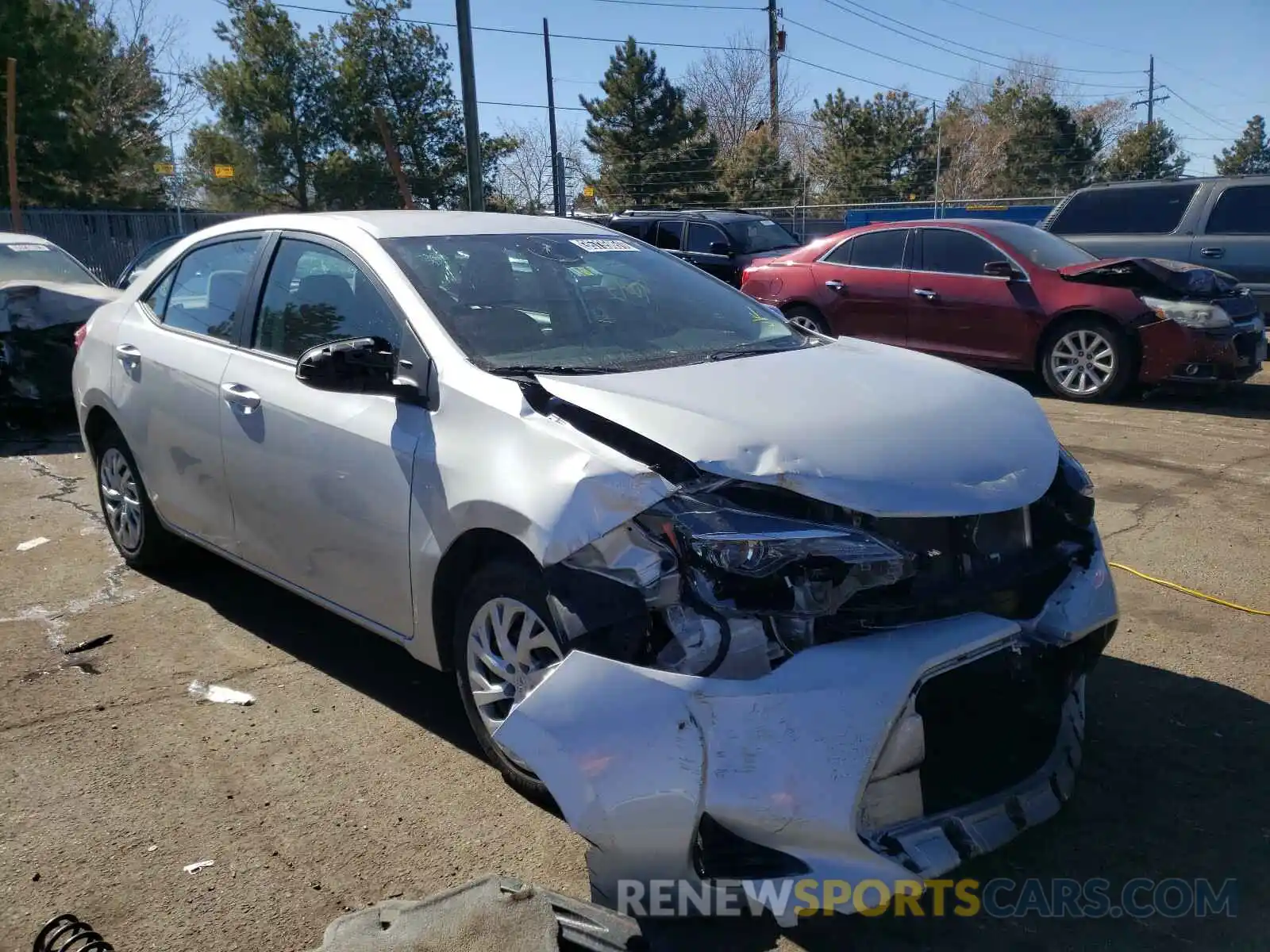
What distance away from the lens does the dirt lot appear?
8.86ft

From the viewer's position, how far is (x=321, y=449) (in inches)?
141

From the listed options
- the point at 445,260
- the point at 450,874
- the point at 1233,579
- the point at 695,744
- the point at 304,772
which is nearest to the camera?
the point at 695,744

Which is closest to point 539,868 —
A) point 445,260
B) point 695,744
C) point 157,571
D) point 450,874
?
point 450,874

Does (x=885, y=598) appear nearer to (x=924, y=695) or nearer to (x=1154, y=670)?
(x=924, y=695)

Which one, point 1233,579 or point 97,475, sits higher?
point 97,475

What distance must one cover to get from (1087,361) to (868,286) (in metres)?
2.23

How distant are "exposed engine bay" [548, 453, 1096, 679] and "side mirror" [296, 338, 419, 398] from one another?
1.02m

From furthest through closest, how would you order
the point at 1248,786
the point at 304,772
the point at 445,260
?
the point at 445,260 < the point at 304,772 < the point at 1248,786

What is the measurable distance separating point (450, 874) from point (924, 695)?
136 centimetres

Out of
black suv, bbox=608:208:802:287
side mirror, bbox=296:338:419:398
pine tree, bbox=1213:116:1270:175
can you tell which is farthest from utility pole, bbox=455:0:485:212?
pine tree, bbox=1213:116:1270:175

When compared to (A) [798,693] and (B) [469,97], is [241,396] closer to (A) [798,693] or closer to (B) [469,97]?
(A) [798,693]

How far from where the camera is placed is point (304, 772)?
133 inches

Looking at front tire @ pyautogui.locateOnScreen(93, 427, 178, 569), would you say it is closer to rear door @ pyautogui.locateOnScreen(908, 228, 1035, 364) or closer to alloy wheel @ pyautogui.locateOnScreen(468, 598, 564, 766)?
alloy wheel @ pyautogui.locateOnScreen(468, 598, 564, 766)

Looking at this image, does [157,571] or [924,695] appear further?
[157,571]
